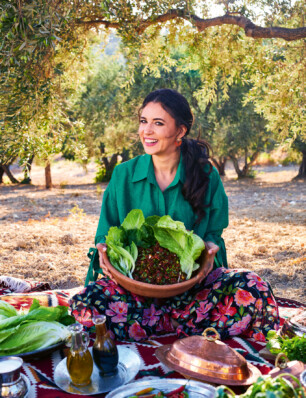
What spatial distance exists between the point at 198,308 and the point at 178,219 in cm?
66

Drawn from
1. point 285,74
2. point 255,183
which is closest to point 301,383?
point 285,74

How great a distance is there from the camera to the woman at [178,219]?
9.41ft

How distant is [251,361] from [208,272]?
60 cm

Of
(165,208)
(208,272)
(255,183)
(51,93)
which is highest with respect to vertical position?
(51,93)

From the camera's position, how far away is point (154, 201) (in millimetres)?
3291

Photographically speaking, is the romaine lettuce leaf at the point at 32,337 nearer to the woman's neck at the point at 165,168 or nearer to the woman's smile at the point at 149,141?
the woman's neck at the point at 165,168

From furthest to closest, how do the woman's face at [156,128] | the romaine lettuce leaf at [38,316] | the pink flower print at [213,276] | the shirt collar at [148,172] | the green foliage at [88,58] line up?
the green foliage at [88,58] < the shirt collar at [148,172] < the woman's face at [156,128] < the pink flower print at [213,276] < the romaine lettuce leaf at [38,316]

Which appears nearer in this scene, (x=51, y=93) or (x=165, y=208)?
(x=165, y=208)

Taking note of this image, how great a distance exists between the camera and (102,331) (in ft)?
7.27

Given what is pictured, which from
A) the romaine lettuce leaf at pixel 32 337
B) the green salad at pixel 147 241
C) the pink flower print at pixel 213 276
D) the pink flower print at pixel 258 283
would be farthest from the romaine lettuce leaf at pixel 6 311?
the pink flower print at pixel 258 283

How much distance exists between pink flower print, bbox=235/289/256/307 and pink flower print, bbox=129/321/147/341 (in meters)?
0.66

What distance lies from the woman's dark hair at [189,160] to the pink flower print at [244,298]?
62 cm

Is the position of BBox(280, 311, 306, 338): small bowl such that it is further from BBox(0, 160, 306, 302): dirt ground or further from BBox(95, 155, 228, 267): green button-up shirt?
BBox(0, 160, 306, 302): dirt ground

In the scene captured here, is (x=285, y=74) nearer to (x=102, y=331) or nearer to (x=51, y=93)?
(x=51, y=93)
